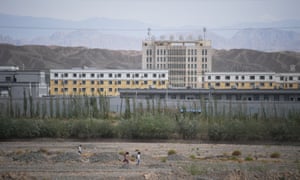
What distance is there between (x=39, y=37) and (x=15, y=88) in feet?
320

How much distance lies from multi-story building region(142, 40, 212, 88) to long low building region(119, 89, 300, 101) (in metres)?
19.9

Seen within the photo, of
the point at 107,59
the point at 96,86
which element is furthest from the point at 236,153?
the point at 107,59

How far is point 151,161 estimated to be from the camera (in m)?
23.1

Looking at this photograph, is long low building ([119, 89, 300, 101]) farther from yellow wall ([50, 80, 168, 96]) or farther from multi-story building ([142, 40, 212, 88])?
multi-story building ([142, 40, 212, 88])

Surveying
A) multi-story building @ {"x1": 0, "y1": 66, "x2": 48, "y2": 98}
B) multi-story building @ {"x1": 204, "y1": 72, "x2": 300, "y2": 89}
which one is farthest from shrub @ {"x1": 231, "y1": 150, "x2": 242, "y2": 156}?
multi-story building @ {"x1": 204, "y1": 72, "x2": 300, "y2": 89}

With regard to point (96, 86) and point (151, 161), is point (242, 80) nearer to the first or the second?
point (96, 86)

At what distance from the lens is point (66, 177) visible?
1914 cm

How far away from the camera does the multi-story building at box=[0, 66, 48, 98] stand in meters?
43.9

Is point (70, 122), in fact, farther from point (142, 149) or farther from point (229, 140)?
point (229, 140)

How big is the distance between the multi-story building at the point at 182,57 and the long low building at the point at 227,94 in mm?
19939

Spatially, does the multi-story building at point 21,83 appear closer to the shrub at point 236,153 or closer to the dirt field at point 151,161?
the dirt field at point 151,161

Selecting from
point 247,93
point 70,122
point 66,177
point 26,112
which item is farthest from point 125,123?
point 247,93

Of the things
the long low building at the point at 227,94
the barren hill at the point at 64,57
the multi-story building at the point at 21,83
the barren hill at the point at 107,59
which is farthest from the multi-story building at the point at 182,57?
the barren hill at the point at 64,57

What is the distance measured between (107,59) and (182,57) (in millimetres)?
46227
